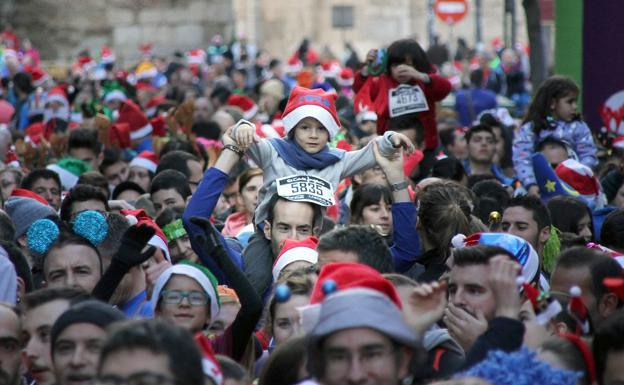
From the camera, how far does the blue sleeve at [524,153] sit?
453 inches

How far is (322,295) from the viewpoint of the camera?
219 inches

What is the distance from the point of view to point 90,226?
25.6 ft

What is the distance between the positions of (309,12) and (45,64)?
13.9 meters

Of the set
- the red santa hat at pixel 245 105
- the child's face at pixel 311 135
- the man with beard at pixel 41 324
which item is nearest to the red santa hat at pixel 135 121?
the red santa hat at pixel 245 105

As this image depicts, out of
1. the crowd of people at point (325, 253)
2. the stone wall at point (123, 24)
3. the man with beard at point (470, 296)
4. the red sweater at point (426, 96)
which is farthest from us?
the stone wall at point (123, 24)

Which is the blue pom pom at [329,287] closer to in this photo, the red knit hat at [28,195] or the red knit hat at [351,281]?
the red knit hat at [351,281]

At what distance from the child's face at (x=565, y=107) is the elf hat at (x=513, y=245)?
4.41 metres

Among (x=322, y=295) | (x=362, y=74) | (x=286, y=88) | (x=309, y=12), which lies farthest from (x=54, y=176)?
(x=309, y=12)

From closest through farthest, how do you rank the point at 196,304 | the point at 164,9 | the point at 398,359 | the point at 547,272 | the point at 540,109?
the point at 398,359
the point at 196,304
the point at 547,272
the point at 540,109
the point at 164,9

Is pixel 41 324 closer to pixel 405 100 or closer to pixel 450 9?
pixel 405 100

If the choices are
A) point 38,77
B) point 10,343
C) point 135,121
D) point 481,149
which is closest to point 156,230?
point 10,343

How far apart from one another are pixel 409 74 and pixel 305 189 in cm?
327

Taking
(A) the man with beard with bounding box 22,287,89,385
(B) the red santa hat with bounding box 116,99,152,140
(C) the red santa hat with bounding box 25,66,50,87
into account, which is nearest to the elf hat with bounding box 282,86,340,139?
(A) the man with beard with bounding box 22,287,89,385

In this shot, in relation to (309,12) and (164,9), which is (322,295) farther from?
(309,12)
